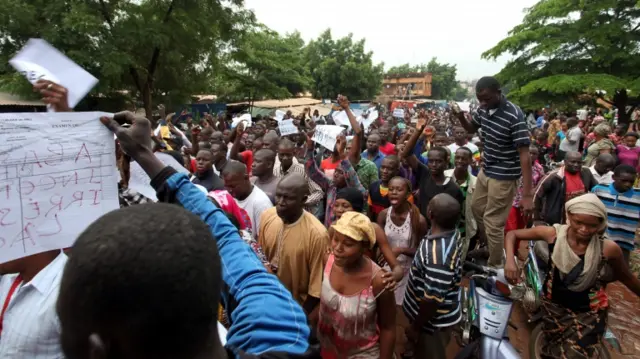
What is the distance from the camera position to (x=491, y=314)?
8.78ft

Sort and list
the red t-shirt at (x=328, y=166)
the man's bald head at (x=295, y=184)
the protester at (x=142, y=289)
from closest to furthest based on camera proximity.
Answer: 1. the protester at (x=142, y=289)
2. the man's bald head at (x=295, y=184)
3. the red t-shirt at (x=328, y=166)

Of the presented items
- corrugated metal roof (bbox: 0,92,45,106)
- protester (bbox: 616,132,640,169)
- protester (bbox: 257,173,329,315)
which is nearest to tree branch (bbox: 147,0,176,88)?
corrugated metal roof (bbox: 0,92,45,106)

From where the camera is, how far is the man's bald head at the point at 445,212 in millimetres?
2850

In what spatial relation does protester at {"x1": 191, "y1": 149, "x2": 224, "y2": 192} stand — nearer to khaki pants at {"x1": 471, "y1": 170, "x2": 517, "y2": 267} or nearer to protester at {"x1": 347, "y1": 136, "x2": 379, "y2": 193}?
protester at {"x1": 347, "y1": 136, "x2": 379, "y2": 193}

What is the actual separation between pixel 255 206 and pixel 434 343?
5.87 feet

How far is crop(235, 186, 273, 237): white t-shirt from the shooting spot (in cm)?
354

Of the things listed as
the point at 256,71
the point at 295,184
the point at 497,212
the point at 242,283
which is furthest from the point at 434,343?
the point at 256,71

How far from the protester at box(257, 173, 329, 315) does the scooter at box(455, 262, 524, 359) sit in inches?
43.3

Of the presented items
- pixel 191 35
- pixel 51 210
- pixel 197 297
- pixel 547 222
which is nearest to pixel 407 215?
pixel 547 222

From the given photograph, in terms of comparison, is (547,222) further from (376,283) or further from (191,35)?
(191,35)

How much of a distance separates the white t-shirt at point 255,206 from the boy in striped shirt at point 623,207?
384 cm

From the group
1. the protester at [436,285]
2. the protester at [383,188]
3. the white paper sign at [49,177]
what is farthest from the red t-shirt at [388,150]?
the white paper sign at [49,177]

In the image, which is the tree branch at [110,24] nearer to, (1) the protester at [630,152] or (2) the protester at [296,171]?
(2) the protester at [296,171]

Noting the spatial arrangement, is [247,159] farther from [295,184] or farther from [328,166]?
[295,184]
